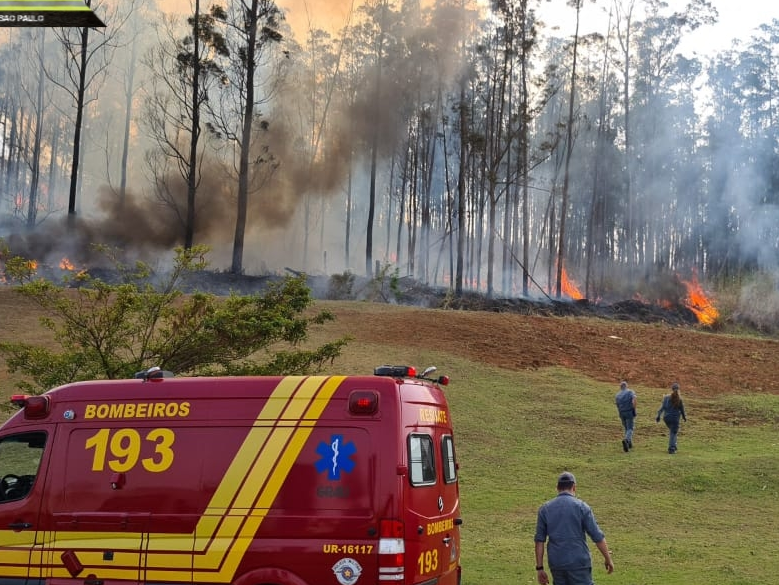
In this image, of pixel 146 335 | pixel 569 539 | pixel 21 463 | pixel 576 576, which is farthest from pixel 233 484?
pixel 146 335

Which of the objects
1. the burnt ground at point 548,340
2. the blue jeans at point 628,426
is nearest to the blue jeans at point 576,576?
the blue jeans at point 628,426

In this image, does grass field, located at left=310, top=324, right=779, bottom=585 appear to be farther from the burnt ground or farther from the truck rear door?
the truck rear door

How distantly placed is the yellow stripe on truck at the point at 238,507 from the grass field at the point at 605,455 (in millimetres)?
4073

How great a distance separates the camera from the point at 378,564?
6.66 m

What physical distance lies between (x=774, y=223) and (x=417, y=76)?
2553 cm

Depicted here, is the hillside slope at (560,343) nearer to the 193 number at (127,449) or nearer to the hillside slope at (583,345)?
the hillside slope at (583,345)

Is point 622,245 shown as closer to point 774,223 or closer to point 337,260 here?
point 774,223

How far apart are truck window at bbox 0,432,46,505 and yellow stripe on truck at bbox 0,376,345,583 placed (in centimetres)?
98

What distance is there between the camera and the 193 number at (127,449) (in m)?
7.39

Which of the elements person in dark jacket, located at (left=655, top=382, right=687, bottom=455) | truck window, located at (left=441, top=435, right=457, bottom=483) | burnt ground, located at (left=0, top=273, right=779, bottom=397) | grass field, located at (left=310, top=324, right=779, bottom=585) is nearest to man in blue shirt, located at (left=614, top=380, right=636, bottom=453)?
grass field, located at (left=310, top=324, right=779, bottom=585)

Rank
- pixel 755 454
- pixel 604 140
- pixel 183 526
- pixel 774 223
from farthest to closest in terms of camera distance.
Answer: pixel 604 140 < pixel 774 223 < pixel 755 454 < pixel 183 526

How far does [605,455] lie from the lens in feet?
63.9

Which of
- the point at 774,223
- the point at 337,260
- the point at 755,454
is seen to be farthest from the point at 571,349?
the point at 337,260

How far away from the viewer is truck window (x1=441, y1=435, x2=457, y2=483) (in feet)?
25.6
